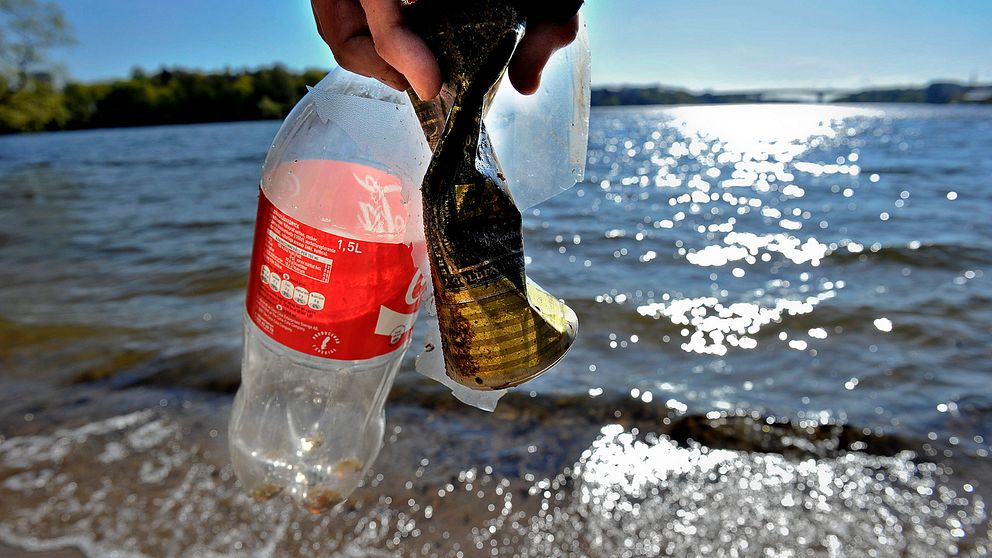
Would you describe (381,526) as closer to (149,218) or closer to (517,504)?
(517,504)

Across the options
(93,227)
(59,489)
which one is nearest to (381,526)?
(59,489)

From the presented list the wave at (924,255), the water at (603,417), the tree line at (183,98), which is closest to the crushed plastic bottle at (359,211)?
the water at (603,417)

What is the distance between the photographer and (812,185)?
15.1 metres

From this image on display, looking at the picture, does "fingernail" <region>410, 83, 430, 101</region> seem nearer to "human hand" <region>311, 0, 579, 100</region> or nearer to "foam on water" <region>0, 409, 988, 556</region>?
"human hand" <region>311, 0, 579, 100</region>

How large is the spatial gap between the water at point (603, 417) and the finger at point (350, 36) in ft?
6.36

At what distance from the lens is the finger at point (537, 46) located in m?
1.06

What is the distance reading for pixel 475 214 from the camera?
3.05 feet

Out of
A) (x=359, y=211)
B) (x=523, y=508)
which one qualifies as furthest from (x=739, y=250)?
(x=359, y=211)

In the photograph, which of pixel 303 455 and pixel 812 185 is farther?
pixel 812 185

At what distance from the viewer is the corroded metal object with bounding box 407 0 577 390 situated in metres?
A: 0.93

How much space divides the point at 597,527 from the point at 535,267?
442 centimetres

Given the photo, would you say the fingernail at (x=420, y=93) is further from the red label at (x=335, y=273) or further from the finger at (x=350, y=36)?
the red label at (x=335, y=273)

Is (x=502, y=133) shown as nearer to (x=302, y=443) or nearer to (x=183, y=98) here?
(x=302, y=443)

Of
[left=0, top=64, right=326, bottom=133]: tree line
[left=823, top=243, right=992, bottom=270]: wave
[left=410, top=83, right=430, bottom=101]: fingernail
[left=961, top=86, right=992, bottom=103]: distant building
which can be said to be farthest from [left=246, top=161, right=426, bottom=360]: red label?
[left=961, top=86, right=992, bottom=103]: distant building
